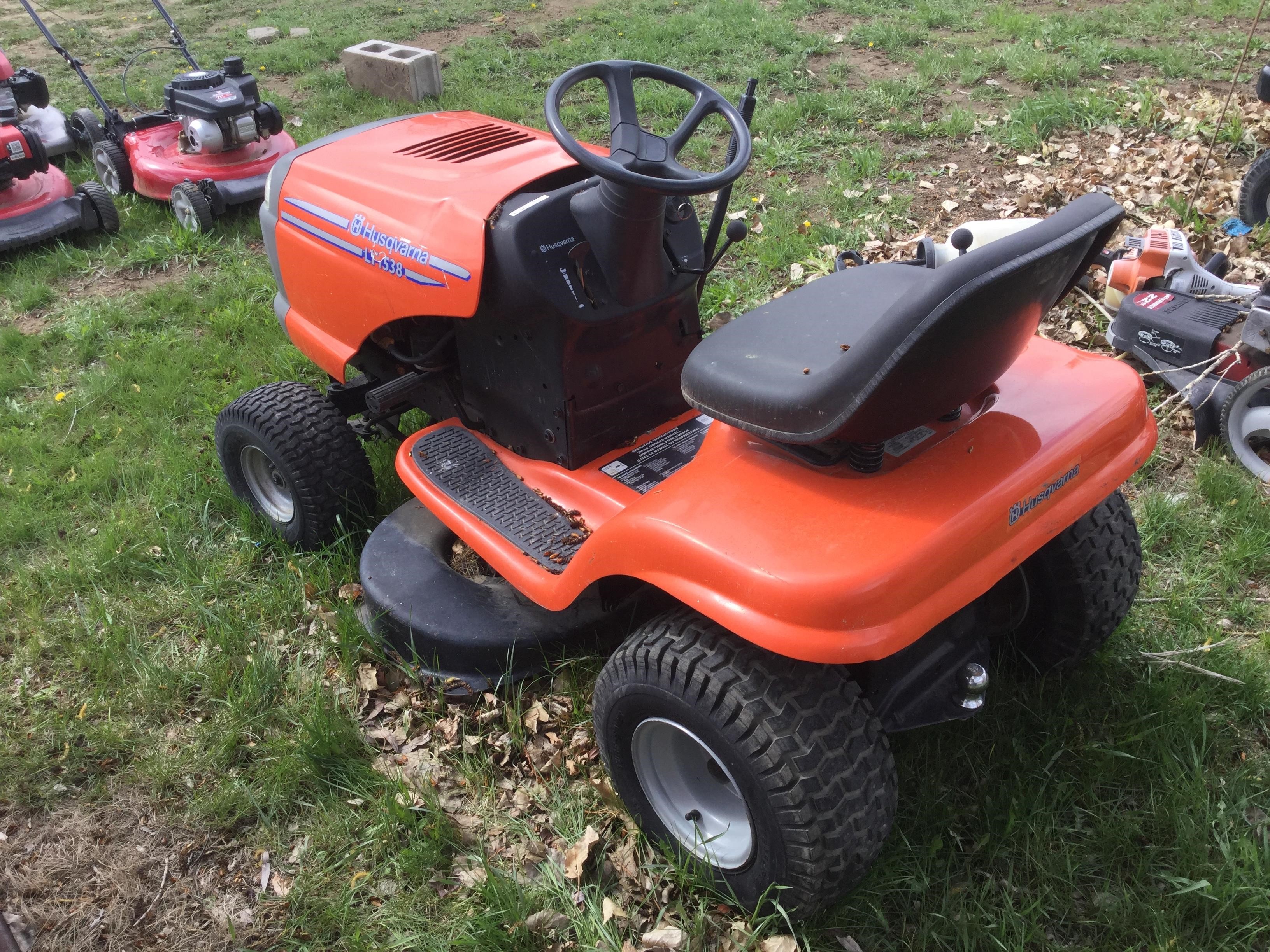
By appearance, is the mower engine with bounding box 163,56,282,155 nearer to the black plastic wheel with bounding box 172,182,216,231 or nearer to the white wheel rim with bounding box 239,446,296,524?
the black plastic wheel with bounding box 172,182,216,231

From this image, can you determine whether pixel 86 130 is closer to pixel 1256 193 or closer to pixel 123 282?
pixel 123 282

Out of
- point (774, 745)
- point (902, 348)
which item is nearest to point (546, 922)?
point (774, 745)

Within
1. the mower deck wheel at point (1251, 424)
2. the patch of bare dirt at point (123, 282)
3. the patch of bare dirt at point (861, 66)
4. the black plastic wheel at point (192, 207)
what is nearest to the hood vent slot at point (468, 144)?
the mower deck wheel at point (1251, 424)

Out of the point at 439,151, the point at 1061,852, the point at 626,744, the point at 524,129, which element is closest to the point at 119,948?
the point at 626,744

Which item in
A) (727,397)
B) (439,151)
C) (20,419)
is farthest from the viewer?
(20,419)

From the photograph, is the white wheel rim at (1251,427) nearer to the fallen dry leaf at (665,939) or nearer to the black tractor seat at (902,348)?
the black tractor seat at (902,348)

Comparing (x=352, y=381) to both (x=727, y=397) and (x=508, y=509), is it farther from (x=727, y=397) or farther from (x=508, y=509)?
(x=727, y=397)

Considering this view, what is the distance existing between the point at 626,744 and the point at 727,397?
766 millimetres

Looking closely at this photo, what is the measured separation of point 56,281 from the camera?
16.2ft

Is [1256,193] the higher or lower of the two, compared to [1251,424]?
higher

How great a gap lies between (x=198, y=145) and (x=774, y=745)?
5011 mm

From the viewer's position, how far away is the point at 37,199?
16.9 feet

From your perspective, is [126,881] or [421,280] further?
[421,280]

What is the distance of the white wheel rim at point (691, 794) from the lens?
198 centimetres
